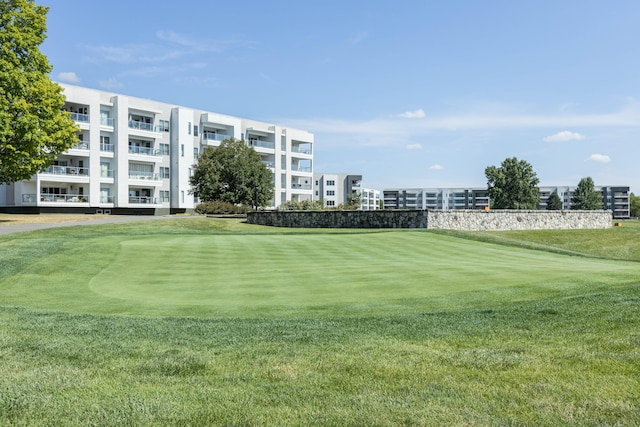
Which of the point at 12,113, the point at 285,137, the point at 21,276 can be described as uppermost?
the point at 285,137

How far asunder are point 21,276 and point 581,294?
13074 mm

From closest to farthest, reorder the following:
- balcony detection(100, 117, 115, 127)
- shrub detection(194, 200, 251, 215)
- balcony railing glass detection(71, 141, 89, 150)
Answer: shrub detection(194, 200, 251, 215)
balcony railing glass detection(71, 141, 89, 150)
balcony detection(100, 117, 115, 127)

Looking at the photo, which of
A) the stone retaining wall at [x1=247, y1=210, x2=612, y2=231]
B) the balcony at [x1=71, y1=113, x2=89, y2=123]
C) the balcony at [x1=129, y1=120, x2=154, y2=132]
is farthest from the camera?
the balcony at [x1=129, y1=120, x2=154, y2=132]

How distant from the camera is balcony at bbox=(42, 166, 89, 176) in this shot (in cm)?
5631

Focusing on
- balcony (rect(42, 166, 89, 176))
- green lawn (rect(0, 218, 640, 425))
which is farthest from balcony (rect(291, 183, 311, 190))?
green lawn (rect(0, 218, 640, 425))

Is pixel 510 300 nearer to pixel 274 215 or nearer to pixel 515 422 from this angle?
pixel 515 422

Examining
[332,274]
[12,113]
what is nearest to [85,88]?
[12,113]

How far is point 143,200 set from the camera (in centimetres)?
6656

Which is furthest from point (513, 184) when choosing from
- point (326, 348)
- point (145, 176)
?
point (326, 348)

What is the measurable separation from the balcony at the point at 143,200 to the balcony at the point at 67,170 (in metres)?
7.04

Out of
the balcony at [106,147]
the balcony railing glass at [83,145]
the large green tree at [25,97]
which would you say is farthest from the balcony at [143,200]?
the large green tree at [25,97]

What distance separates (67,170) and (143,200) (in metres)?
10.7

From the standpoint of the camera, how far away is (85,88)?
5897 centimetres

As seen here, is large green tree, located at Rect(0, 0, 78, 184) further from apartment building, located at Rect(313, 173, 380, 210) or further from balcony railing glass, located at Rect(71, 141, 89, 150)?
apartment building, located at Rect(313, 173, 380, 210)
